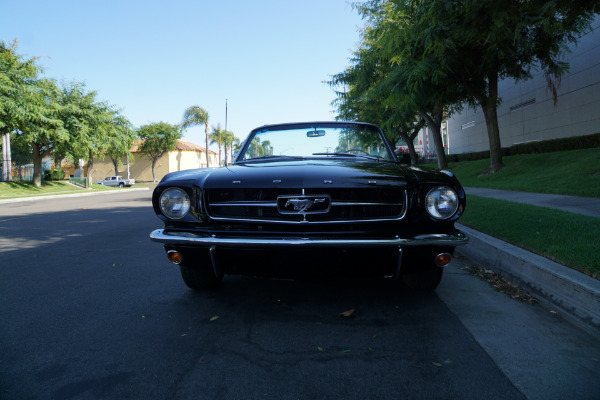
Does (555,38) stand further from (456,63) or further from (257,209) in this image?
(257,209)

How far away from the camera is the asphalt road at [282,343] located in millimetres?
1878

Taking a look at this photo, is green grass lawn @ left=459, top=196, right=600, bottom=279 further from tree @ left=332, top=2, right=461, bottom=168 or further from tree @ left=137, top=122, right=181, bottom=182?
tree @ left=137, top=122, right=181, bottom=182

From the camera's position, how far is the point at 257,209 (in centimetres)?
261

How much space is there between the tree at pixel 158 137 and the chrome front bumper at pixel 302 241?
49.3m

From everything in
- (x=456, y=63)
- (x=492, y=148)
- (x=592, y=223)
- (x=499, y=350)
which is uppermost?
(x=456, y=63)

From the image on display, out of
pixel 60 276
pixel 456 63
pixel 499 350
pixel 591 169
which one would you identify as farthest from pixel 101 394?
pixel 456 63

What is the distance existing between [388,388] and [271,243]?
40.0 inches

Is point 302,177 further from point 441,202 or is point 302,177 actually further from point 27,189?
point 27,189

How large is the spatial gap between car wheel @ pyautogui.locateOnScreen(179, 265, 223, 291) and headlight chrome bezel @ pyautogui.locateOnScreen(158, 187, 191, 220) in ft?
1.87

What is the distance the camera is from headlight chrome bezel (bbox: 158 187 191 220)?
106 inches

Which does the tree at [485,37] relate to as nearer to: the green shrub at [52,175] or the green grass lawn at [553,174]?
the green grass lawn at [553,174]

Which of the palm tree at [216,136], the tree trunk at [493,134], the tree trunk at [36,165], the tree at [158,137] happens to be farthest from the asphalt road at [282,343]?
the tree at [158,137]

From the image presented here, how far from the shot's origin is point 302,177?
8.54 feet

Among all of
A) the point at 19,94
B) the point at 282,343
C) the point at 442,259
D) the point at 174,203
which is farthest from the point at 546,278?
the point at 19,94
